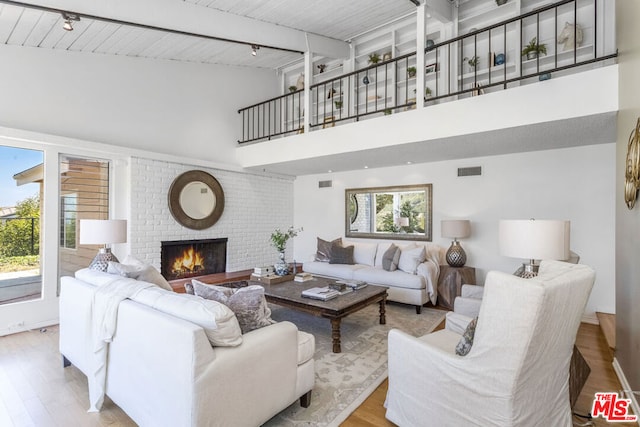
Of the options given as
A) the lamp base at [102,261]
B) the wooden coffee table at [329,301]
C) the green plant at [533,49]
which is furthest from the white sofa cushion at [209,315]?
the green plant at [533,49]

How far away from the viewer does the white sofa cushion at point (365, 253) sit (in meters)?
5.47

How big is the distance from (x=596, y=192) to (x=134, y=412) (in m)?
5.36

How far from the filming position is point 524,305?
4.66 ft

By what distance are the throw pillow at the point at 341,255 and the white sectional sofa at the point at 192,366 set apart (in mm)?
3282

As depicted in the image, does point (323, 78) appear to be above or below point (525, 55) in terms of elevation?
above

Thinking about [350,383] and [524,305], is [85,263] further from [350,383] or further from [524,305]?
[524,305]

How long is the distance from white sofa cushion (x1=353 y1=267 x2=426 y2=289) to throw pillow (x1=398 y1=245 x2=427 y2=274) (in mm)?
113

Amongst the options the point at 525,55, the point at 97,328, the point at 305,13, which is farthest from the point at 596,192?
the point at 97,328

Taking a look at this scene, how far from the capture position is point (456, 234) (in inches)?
187

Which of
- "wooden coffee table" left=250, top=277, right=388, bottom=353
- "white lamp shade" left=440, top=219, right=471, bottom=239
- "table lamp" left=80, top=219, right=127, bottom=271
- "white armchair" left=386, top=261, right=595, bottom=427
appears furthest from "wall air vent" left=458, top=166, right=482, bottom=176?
"table lamp" left=80, top=219, right=127, bottom=271

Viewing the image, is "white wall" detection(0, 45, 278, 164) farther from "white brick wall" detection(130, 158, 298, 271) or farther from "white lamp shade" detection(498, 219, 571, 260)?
"white lamp shade" detection(498, 219, 571, 260)

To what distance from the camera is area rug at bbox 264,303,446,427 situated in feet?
7.00

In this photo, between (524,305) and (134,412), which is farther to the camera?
(134,412)

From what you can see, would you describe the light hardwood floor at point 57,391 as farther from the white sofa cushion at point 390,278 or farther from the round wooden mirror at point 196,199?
the round wooden mirror at point 196,199
